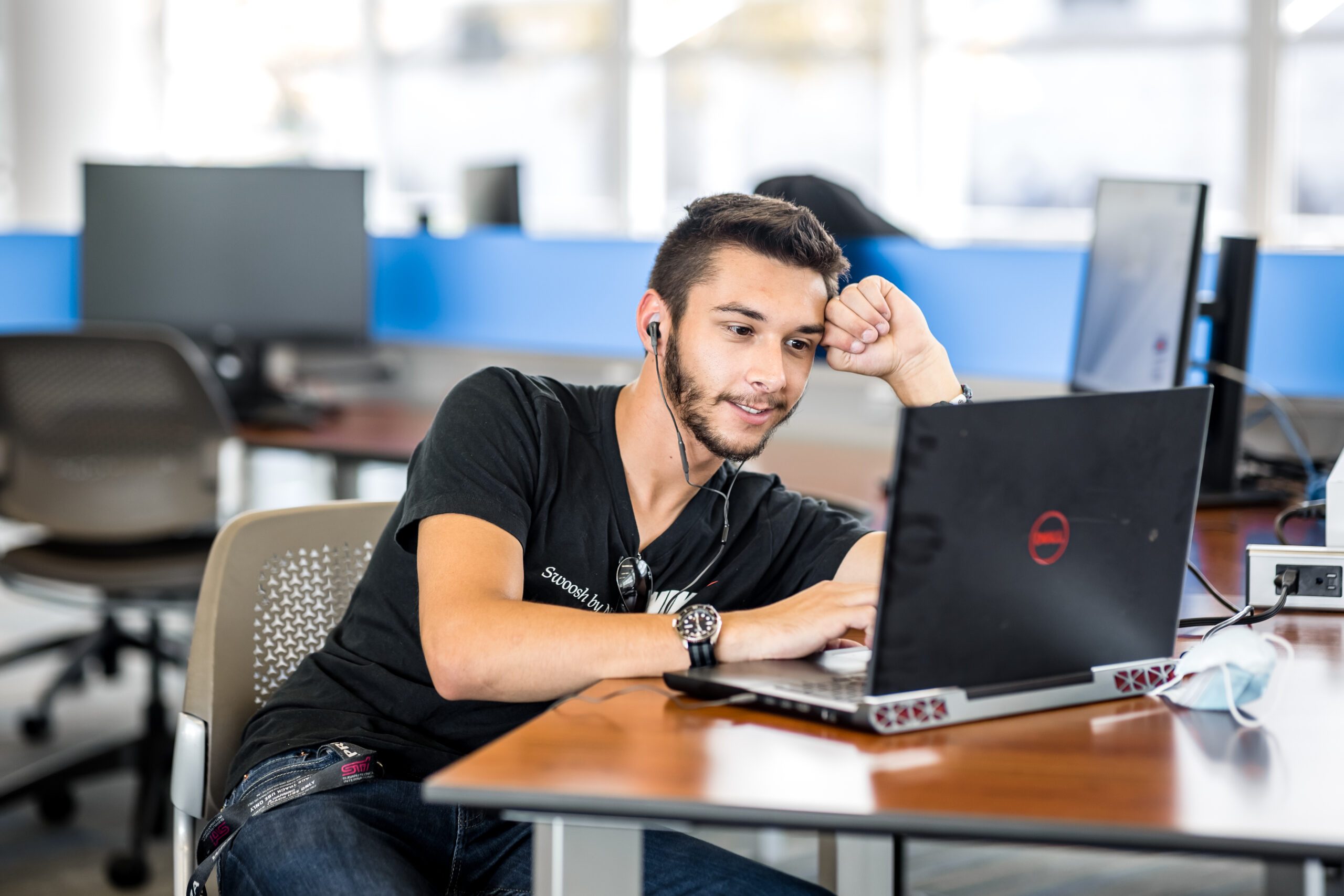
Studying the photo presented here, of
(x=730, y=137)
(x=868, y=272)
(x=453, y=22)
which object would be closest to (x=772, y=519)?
(x=868, y=272)

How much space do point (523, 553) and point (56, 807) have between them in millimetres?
1962

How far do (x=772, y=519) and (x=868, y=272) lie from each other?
1.43 m

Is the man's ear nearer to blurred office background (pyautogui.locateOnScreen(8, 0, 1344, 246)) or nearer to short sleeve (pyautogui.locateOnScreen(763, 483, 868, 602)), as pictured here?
short sleeve (pyautogui.locateOnScreen(763, 483, 868, 602))

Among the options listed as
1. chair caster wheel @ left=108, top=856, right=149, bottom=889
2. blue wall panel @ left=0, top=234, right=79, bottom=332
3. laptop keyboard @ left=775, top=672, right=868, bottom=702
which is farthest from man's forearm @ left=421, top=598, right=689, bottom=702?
blue wall panel @ left=0, top=234, right=79, bottom=332

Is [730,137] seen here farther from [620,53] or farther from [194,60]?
[194,60]

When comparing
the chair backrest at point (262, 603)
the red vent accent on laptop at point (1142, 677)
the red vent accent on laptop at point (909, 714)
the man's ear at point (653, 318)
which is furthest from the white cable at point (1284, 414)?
the chair backrest at point (262, 603)

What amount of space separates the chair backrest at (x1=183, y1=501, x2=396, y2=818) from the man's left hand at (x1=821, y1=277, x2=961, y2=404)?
1.93 feet

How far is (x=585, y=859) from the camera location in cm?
97

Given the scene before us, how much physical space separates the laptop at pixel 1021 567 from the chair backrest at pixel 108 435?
1.87m

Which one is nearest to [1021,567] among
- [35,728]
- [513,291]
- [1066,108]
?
[513,291]

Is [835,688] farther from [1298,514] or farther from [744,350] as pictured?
[1298,514]

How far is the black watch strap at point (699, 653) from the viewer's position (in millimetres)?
1175

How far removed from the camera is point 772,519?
4.96 feet

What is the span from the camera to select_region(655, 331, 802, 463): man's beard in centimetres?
142
